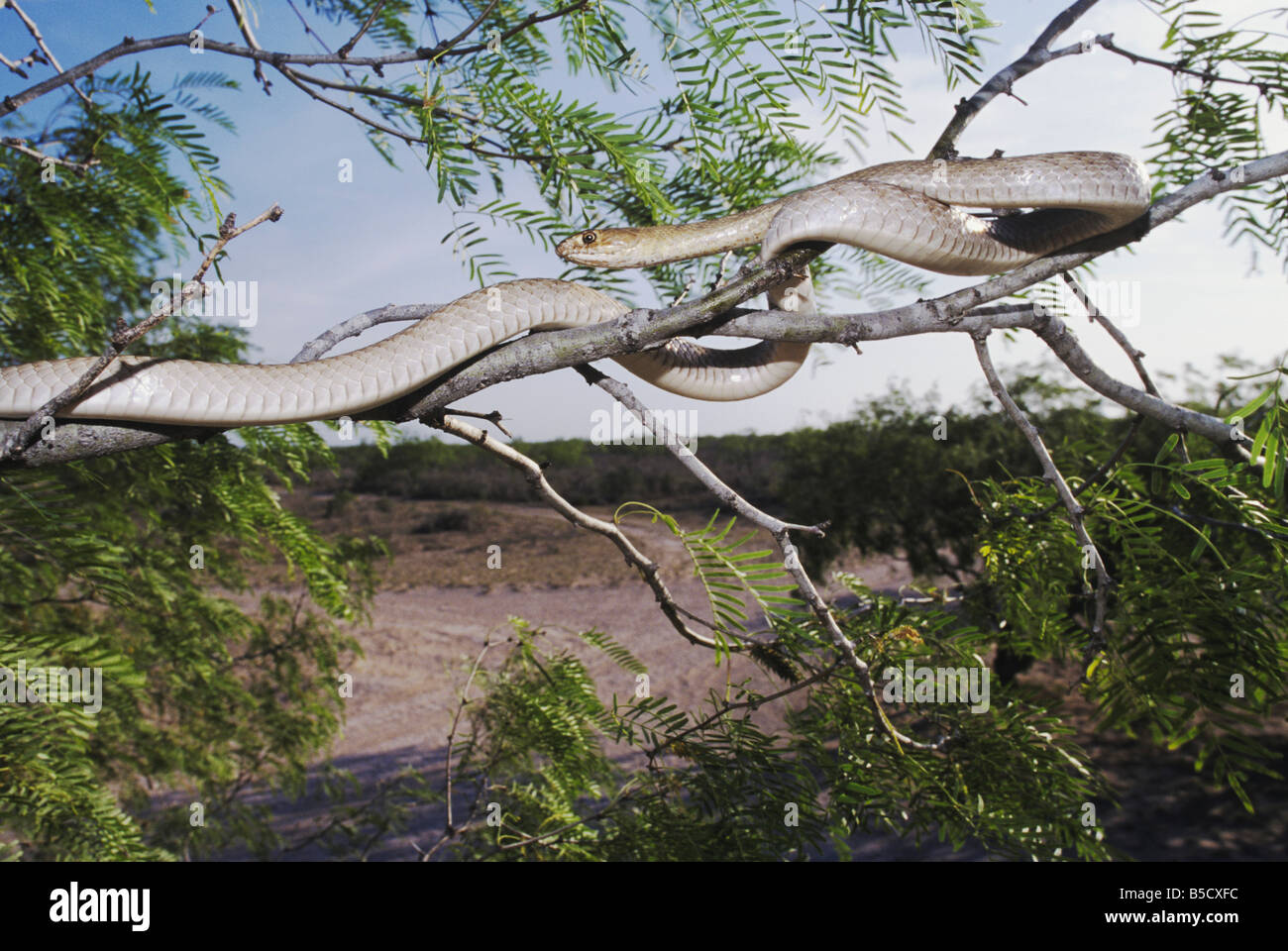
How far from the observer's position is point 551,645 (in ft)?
7.53

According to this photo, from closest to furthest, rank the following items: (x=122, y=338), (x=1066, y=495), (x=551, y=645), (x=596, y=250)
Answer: (x=122, y=338) → (x=1066, y=495) → (x=596, y=250) → (x=551, y=645)

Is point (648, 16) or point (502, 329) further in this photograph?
point (648, 16)

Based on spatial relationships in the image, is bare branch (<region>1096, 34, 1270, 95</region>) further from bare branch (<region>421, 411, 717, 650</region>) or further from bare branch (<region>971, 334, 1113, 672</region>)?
bare branch (<region>421, 411, 717, 650</region>)

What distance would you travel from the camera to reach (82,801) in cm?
150

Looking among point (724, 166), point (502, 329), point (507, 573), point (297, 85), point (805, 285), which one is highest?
point (297, 85)

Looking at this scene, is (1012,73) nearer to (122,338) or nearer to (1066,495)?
(1066,495)

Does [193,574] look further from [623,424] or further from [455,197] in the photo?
[623,424]

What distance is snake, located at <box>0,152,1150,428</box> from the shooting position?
104cm

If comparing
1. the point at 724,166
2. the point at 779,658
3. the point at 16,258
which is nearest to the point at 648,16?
the point at 724,166

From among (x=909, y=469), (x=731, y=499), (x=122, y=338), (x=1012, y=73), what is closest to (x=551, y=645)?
(x=731, y=499)

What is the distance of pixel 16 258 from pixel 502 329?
66.5 inches

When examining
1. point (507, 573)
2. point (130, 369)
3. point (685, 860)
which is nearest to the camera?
point (130, 369)

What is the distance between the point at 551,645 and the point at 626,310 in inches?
52.6

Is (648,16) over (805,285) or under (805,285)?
over
